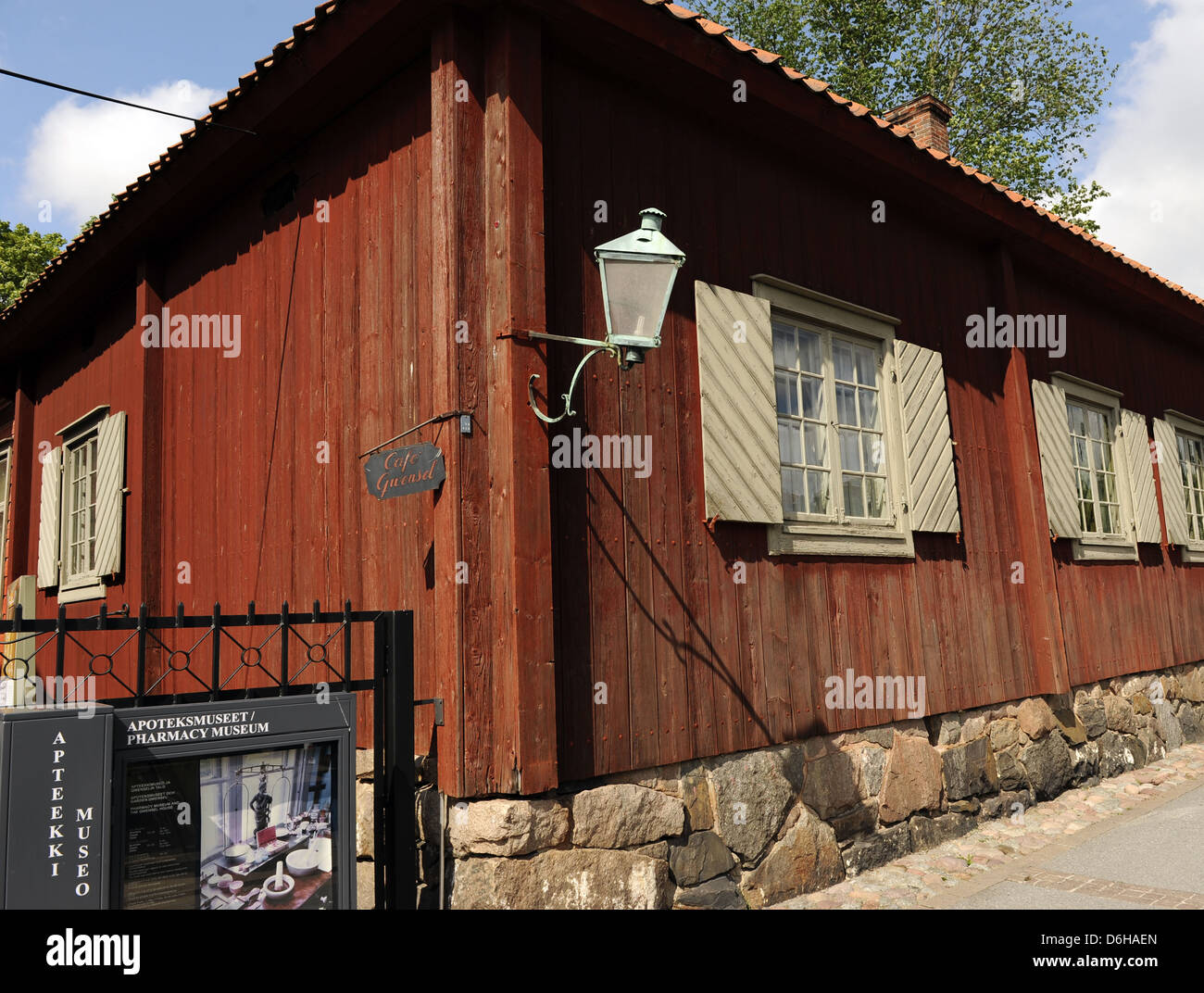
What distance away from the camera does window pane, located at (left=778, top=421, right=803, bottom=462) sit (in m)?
5.48

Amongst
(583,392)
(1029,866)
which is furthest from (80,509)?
(1029,866)

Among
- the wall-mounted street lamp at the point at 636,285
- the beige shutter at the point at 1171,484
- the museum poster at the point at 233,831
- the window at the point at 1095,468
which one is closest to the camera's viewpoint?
the museum poster at the point at 233,831

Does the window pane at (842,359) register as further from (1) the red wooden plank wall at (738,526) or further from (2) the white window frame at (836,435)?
(1) the red wooden plank wall at (738,526)

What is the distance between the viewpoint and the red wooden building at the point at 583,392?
165 inches

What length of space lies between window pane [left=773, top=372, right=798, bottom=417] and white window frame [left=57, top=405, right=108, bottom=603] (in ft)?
15.8

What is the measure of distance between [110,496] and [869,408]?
5121 mm

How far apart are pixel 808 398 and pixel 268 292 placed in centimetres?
317

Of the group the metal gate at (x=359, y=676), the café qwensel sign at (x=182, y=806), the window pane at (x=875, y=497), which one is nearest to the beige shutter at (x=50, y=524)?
the metal gate at (x=359, y=676)

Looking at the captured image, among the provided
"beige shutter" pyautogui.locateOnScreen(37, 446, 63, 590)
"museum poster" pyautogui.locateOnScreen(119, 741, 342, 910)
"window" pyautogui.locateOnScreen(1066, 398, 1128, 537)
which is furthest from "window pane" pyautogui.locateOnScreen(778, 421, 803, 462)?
"beige shutter" pyautogui.locateOnScreen(37, 446, 63, 590)

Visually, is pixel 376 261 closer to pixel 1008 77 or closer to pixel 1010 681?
pixel 1010 681

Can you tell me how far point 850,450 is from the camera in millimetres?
5961

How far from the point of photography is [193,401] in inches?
254

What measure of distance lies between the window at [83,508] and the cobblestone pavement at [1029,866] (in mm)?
5053

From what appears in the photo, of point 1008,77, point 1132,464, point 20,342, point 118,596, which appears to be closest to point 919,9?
point 1008,77
